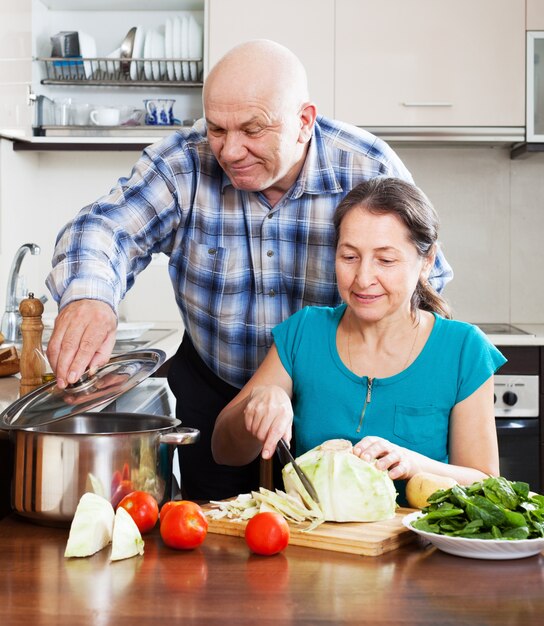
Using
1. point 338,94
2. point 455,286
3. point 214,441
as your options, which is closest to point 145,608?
point 214,441

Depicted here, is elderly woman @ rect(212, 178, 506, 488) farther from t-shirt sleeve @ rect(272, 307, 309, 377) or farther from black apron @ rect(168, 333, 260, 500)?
black apron @ rect(168, 333, 260, 500)

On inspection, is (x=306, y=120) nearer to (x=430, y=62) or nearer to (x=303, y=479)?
(x=303, y=479)

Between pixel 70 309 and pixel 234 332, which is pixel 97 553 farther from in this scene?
pixel 234 332

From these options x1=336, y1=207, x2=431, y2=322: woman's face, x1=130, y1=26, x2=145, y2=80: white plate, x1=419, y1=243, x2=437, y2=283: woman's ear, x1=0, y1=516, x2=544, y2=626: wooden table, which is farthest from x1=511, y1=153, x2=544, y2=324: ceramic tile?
x1=0, y1=516, x2=544, y2=626: wooden table

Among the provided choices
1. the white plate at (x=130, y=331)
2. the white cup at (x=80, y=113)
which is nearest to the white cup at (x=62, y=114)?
the white cup at (x=80, y=113)

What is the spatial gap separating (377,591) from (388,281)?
0.75 m

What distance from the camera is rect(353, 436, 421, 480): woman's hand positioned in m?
1.42

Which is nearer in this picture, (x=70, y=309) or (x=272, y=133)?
(x=70, y=309)

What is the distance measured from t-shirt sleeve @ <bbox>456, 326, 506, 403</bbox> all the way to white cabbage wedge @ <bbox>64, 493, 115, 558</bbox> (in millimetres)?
767

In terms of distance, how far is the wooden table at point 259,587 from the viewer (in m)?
0.97

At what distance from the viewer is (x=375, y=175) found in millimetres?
2039

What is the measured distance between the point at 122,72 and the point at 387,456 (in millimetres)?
2693

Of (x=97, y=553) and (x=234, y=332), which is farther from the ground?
(x=234, y=332)

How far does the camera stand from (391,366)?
1777mm
